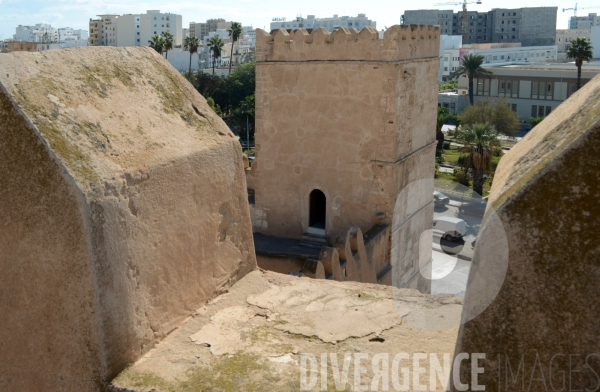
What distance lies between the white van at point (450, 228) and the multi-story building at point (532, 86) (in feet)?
64.5

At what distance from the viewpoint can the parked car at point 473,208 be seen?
26688 mm

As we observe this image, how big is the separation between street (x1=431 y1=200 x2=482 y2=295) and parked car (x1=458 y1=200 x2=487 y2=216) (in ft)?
1.33

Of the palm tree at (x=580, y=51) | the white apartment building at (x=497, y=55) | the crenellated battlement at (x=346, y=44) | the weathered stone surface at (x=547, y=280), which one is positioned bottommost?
the weathered stone surface at (x=547, y=280)

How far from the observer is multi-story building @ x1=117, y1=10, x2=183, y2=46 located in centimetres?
7825

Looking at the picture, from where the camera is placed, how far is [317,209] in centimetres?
1296

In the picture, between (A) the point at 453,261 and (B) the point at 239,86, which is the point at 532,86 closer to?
(B) the point at 239,86

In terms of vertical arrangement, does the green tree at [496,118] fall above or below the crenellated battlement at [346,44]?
below

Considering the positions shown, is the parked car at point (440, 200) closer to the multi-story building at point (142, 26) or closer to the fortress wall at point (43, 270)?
the fortress wall at point (43, 270)

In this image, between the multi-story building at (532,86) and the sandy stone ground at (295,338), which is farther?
the multi-story building at (532,86)

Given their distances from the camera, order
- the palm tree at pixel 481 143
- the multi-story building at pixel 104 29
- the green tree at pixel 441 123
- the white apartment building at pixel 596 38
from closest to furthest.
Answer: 1. the palm tree at pixel 481 143
2. the green tree at pixel 441 123
3. the white apartment building at pixel 596 38
4. the multi-story building at pixel 104 29

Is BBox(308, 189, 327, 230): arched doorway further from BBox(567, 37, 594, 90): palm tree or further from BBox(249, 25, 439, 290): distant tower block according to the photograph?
BBox(567, 37, 594, 90): palm tree

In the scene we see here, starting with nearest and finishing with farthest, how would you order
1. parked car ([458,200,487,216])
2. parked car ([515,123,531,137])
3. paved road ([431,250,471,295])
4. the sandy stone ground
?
the sandy stone ground → paved road ([431,250,471,295]) → parked car ([458,200,487,216]) → parked car ([515,123,531,137])

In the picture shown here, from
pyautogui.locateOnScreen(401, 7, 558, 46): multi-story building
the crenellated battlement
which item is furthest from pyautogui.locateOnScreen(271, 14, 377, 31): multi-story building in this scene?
the crenellated battlement

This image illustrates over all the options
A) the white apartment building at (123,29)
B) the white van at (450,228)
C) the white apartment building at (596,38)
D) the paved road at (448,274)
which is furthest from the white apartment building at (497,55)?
the paved road at (448,274)
